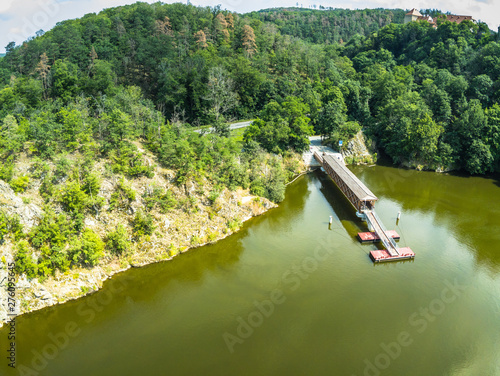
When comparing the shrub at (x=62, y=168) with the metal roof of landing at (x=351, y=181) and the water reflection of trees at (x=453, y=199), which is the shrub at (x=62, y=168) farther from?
the water reflection of trees at (x=453, y=199)

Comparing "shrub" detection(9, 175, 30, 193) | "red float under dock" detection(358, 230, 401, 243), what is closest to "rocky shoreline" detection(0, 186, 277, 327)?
"shrub" detection(9, 175, 30, 193)

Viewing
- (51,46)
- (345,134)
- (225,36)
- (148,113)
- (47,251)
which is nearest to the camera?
(47,251)

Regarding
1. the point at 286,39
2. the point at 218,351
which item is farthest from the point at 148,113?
the point at 286,39

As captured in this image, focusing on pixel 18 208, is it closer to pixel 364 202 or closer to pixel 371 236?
pixel 371 236

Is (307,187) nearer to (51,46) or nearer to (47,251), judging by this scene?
(47,251)

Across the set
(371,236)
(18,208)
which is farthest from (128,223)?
(371,236)

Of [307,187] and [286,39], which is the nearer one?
[307,187]

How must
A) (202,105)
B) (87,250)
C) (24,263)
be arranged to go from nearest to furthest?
(24,263)
(87,250)
(202,105)
